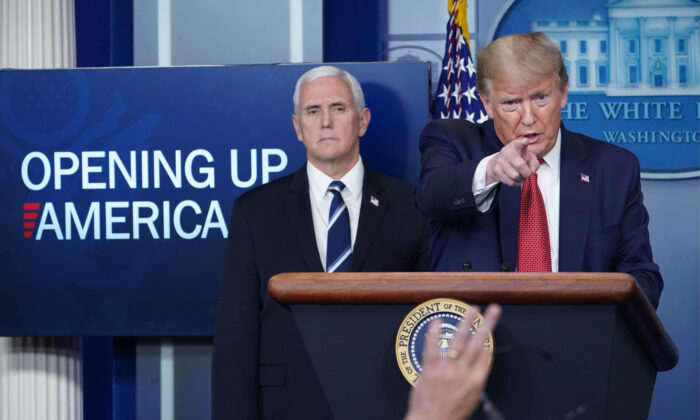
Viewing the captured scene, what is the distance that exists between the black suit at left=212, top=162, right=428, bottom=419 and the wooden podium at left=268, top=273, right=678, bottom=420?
123 centimetres

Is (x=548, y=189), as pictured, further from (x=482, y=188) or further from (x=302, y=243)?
(x=302, y=243)

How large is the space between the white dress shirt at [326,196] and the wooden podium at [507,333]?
136cm

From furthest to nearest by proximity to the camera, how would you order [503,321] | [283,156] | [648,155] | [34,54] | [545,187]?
[648,155] < [34,54] < [283,156] < [545,187] < [503,321]

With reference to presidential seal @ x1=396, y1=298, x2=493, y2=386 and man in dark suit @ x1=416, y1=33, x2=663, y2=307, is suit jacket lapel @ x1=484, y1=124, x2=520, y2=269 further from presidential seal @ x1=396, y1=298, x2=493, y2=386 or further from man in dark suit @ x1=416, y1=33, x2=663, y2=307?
presidential seal @ x1=396, y1=298, x2=493, y2=386

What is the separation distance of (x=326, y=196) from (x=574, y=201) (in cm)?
99

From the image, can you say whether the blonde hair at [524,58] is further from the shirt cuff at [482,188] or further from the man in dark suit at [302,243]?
the man in dark suit at [302,243]

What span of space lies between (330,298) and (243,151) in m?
2.03

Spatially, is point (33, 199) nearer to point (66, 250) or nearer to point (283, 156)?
point (66, 250)

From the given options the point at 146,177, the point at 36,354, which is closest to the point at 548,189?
the point at 146,177

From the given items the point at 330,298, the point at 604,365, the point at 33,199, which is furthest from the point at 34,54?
the point at 604,365

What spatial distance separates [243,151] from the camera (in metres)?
3.05

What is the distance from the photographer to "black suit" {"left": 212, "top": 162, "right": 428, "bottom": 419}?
2318 millimetres

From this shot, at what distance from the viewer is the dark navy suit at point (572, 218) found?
1606mm

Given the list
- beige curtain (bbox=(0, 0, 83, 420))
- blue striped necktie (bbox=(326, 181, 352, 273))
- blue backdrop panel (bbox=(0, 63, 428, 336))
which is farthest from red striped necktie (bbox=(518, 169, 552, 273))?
beige curtain (bbox=(0, 0, 83, 420))
